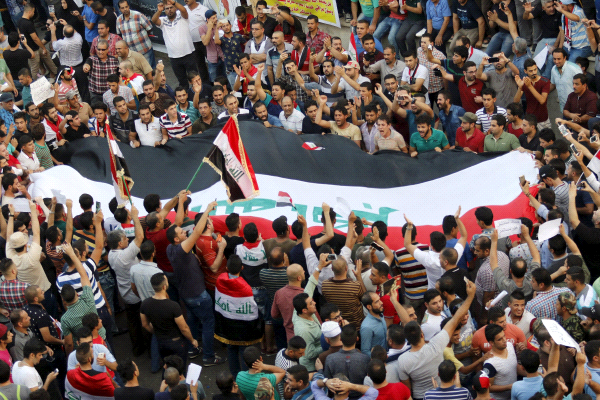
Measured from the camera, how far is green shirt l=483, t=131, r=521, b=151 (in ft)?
33.9

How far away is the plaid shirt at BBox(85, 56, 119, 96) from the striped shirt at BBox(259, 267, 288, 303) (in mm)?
6910

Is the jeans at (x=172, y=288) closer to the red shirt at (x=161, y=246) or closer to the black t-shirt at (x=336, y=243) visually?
the red shirt at (x=161, y=246)

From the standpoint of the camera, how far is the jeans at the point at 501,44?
42.1ft

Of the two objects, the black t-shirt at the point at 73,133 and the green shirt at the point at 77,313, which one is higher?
the green shirt at the point at 77,313

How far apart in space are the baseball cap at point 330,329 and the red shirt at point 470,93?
582 cm

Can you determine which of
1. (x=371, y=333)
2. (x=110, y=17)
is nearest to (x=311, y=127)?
(x=371, y=333)

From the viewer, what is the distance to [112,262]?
874 centimetres

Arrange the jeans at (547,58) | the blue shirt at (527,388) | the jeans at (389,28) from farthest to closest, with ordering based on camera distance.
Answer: the jeans at (389,28) < the jeans at (547,58) < the blue shirt at (527,388)

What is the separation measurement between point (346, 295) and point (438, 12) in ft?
24.3

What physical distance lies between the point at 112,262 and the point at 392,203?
3.50 metres

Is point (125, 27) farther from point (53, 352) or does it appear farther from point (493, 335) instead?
point (493, 335)

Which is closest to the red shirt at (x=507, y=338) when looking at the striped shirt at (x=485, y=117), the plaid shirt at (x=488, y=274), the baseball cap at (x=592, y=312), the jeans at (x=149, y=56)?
the baseball cap at (x=592, y=312)

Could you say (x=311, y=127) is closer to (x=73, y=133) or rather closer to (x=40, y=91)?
(x=73, y=133)

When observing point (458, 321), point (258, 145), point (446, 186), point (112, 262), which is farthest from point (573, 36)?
point (112, 262)
